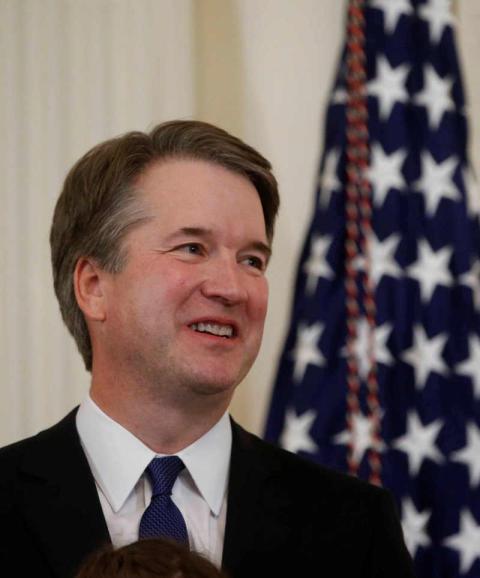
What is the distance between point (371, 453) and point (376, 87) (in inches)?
44.9

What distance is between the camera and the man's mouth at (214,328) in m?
2.24

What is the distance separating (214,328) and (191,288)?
0.08 metres

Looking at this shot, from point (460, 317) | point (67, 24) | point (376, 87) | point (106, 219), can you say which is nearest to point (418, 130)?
point (376, 87)

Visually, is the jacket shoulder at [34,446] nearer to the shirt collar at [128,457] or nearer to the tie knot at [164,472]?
the shirt collar at [128,457]

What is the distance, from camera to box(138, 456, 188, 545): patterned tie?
7.22 feet

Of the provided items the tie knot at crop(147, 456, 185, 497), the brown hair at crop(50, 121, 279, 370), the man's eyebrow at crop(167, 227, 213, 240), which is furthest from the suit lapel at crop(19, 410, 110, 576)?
the man's eyebrow at crop(167, 227, 213, 240)

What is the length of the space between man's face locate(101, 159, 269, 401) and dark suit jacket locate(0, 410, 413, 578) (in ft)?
0.67

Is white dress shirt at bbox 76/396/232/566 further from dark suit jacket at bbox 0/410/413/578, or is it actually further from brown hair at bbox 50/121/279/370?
brown hair at bbox 50/121/279/370

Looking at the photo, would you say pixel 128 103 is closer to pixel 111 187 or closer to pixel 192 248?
pixel 111 187

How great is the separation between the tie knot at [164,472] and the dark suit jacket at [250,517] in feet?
0.37

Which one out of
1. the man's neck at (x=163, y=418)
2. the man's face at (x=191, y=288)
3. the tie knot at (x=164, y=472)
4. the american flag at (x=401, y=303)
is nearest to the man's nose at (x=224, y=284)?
the man's face at (x=191, y=288)

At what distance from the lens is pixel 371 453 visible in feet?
12.3

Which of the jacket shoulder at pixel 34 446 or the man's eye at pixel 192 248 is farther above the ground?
the man's eye at pixel 192 248

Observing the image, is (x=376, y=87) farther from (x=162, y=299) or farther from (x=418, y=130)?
(x=162, y=299)
